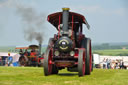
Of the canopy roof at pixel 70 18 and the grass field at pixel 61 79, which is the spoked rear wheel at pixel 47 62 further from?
the canopy roof at pixel 70 18

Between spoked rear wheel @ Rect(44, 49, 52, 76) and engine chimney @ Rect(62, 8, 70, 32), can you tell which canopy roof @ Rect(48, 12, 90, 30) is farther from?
spoked rear wheel @ Rect(44, 49, 52, 76)

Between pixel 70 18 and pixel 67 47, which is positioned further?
pixel 70 18

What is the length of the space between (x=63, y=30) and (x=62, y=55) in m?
1.09

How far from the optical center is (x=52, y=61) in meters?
13.4

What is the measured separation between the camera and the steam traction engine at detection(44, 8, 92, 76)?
12.8m

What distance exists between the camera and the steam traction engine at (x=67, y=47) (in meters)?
12.8

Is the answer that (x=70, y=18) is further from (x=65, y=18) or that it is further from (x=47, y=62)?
(x=47, y=62)

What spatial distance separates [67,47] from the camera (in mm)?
12797

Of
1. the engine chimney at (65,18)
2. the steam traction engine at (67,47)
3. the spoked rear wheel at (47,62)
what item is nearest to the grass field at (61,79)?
the spoked rear wheel at (47,62)

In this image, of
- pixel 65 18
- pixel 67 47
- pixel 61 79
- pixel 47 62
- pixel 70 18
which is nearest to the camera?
pixel 61 79

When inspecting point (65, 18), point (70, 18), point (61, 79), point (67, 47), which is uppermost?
point (70, 18)

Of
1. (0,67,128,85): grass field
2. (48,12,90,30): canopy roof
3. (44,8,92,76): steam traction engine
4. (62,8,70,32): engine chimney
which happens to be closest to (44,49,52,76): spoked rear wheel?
(44,8,92,76): steam traction engine

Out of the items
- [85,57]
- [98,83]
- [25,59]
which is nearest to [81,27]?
[85,57]

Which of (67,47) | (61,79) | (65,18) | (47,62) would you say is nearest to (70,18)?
(65,18)
